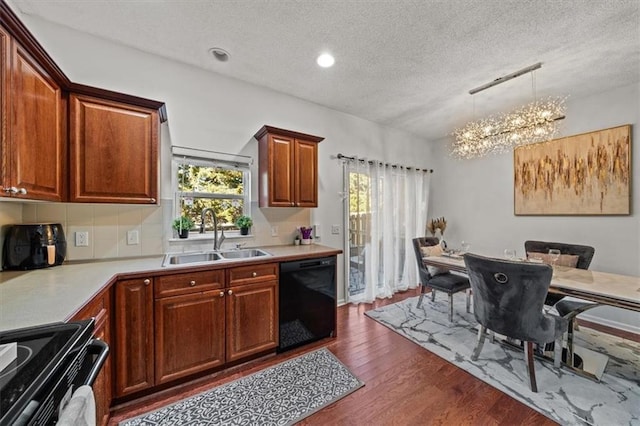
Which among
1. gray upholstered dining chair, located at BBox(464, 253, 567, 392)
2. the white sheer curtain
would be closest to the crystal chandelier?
the white sheer curtain

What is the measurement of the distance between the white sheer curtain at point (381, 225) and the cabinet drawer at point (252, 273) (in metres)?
1.55

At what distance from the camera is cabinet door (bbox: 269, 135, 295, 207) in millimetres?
2574

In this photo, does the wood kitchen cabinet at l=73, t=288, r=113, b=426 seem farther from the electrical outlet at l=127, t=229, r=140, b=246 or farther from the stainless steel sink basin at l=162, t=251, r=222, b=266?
the electrical outlet at l=127, t=229, r=140, b=246

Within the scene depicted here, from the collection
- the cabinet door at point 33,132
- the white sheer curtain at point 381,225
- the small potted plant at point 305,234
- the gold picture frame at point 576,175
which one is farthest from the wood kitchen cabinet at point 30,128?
the gold picture frame at point 576,175

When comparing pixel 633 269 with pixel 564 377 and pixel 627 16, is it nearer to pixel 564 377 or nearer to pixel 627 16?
pixel 564 377

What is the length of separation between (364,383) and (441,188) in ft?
12.5

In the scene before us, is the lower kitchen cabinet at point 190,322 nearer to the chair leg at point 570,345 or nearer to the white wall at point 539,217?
the chair leg at point 570,345

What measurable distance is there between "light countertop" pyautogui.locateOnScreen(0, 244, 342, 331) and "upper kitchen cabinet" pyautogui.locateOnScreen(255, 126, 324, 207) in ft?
2.54

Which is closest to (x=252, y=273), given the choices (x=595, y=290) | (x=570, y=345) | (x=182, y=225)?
(x=182, y=225)

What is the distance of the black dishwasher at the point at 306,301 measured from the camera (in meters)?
2.24

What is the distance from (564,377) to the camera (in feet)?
6.34

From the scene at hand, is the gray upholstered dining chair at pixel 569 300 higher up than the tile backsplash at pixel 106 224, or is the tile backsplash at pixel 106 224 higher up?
the tile backsplash at pixel 106 224

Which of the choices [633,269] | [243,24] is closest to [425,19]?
[243,24]

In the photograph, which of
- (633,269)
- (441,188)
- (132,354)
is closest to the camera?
(132,354)
